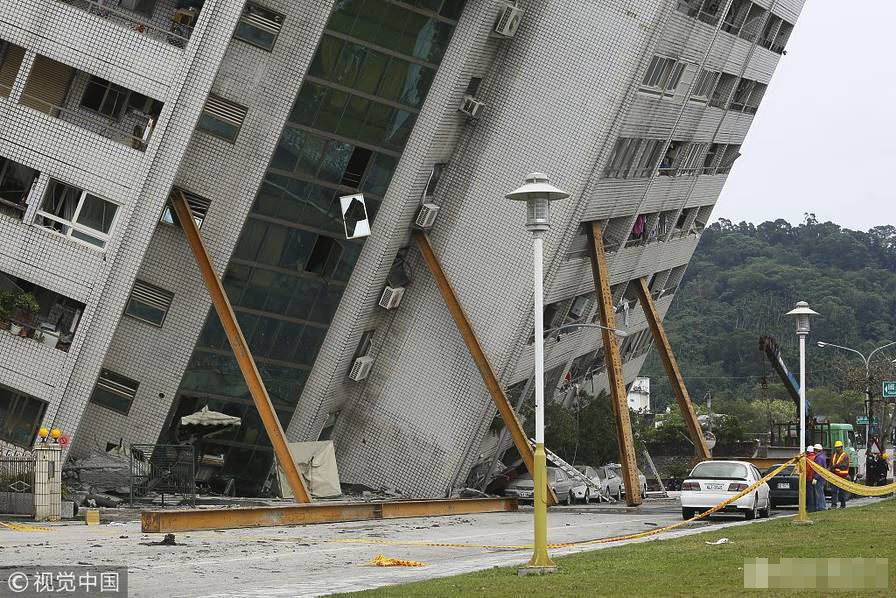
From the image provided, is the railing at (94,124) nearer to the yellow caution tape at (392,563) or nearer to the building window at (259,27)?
the building window at (259,27)

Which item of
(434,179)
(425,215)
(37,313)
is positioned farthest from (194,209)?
(434,179)

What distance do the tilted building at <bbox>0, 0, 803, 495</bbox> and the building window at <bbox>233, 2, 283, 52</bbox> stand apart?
56 mm

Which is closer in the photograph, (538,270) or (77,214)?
(538,270)

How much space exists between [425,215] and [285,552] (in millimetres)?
18001

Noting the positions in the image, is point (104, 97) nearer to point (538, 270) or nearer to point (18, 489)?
point (18, 489)

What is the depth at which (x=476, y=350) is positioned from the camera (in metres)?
37.8

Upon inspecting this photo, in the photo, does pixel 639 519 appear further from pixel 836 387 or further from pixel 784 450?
pixel 836 387

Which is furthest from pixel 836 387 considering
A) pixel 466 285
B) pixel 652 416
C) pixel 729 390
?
pixel 466 285

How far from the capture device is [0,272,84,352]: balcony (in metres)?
31.7

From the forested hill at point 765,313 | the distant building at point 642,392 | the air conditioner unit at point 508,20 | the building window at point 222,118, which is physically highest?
the air conditioner unit at point 508,20

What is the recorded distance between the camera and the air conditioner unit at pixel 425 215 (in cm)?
3778

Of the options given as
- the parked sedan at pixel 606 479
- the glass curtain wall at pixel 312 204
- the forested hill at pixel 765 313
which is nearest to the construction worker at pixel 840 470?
the parked sedan at pixel 606 479

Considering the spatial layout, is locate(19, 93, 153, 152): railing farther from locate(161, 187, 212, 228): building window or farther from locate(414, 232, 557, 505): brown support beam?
locate(414, 232, 557, 505): brown support beam

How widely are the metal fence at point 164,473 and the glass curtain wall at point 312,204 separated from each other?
6.53 ft
